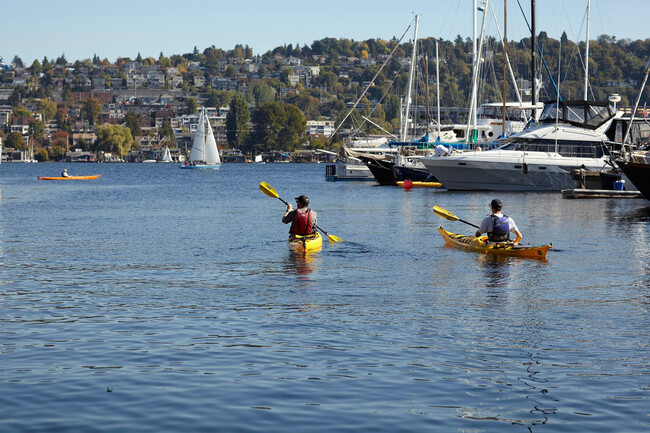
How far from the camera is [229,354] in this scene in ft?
49.1

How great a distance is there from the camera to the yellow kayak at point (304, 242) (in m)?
29.3

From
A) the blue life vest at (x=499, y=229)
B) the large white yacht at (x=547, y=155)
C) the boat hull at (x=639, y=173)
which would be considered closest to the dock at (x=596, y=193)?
Answer: the large white yacht at (x=547, y=155)

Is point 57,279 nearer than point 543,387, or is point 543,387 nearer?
point 543,387

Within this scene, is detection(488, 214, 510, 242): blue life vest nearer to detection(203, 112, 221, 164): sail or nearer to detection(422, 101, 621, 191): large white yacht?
detection(422, 101, 621, 191): large white yacht

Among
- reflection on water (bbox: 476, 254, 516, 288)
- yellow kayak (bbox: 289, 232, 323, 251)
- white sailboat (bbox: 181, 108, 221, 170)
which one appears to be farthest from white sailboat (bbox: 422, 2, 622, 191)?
white sailboat (bbox: 181, 108, 221, 170)

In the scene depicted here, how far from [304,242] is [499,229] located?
6.09 metres

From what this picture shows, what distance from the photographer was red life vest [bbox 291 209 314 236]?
2916cm

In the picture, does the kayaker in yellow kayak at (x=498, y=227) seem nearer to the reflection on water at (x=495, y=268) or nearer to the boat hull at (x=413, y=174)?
the reflection on water at (x=495, y=268)

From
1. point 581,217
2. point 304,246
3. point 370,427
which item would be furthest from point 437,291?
point 581,217

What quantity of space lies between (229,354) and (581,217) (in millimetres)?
34008

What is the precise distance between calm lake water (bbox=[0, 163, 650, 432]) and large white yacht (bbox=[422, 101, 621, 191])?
33.4 meters

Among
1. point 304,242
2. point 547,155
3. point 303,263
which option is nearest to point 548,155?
point 547,155

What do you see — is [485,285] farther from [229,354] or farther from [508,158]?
[508,158]

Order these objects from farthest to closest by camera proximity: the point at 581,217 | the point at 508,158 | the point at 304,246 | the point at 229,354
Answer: the point at 508,158
the point at 581,217
the point at 304,246
the point at 229,354
